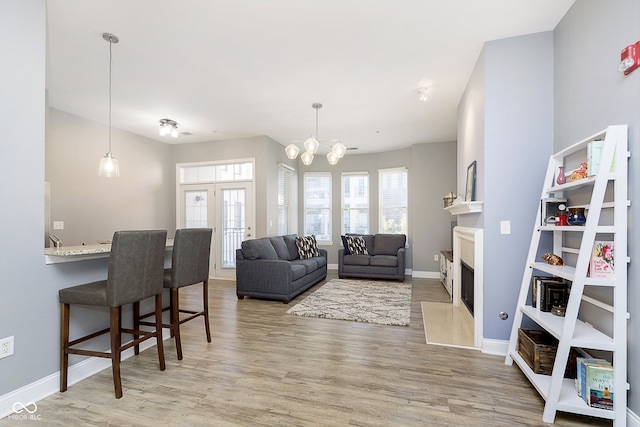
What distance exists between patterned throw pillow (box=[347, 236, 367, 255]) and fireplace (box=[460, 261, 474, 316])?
8.06 ft

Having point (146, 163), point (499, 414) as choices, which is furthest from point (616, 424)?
point (146, 163)

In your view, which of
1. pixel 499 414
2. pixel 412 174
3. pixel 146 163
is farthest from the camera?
pixel 412 174

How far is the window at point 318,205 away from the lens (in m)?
7.48

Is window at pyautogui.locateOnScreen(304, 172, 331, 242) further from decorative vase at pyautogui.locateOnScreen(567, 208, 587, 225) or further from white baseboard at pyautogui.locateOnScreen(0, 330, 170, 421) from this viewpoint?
decorative vase at pyautogui.locateOnScreen(567, 208, 587, 225)

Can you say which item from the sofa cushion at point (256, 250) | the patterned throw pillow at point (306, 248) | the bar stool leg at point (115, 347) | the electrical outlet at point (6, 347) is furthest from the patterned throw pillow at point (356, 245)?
the electrical outlet at point (6, 347)

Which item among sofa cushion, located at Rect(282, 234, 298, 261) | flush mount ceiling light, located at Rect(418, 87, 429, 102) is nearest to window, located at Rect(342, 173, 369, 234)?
sofa cushion, located at Rect(282, 234, 298, 261)

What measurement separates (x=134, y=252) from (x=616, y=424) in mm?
3044

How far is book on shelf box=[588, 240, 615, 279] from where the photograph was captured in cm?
173

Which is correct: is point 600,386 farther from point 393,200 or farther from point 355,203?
point 355,203

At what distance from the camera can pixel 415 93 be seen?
3.81 m

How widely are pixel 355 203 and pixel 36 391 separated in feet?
20.3

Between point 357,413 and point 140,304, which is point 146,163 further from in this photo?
point 357,413

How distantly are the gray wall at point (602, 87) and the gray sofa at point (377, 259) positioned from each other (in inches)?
147

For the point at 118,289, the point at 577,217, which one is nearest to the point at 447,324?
the point at 577,217
